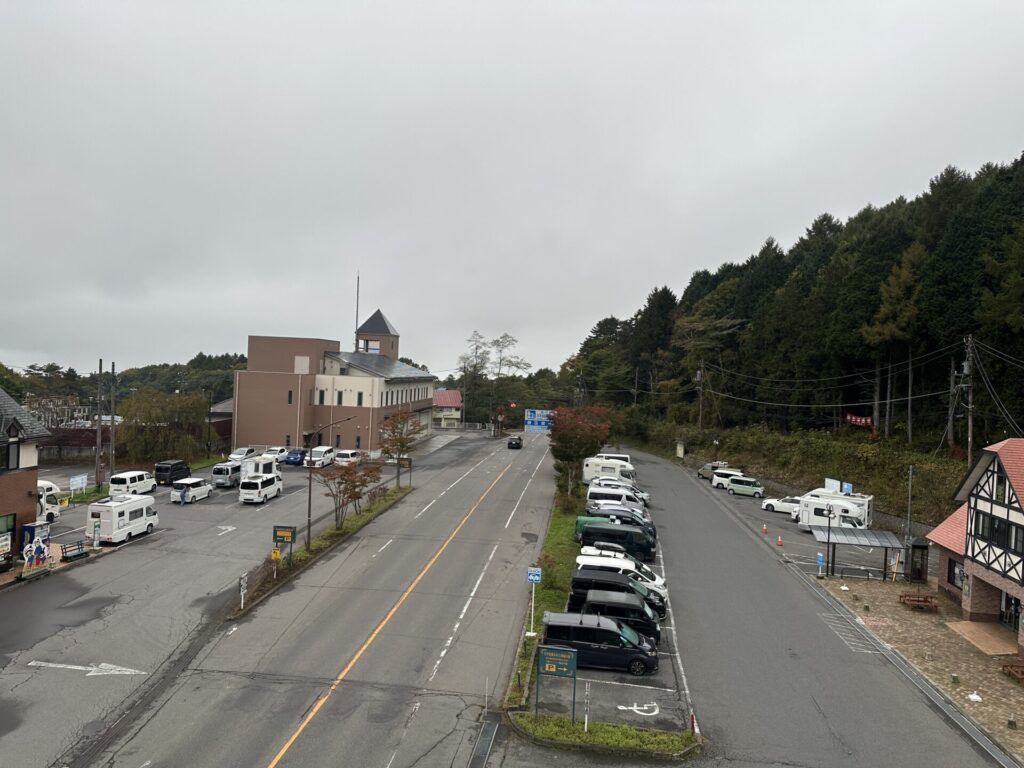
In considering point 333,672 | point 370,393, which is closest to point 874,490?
point 333,672

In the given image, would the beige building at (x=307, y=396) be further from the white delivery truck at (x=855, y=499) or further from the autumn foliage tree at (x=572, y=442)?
the white delivery truck at (x=855, y=499)

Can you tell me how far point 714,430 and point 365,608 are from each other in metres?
44.7

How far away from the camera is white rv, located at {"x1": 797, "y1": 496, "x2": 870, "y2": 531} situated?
109 feet

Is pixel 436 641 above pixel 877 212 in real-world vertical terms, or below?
below

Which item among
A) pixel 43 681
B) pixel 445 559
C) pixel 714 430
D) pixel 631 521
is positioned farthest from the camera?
pixel 714 430

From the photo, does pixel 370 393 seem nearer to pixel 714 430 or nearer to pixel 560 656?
pixel 714 430

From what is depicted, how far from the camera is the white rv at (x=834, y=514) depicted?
33.2m

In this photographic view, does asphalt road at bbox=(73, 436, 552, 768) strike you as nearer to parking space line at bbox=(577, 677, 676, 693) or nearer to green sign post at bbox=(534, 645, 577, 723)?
green sign post at bbox=(534, 645, 577, 723)

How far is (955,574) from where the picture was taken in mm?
22891

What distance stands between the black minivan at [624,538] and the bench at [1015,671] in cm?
1152

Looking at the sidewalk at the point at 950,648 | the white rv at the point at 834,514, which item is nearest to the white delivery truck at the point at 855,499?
the white rv at the point at 834,514

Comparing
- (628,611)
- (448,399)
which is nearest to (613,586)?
(628,611)

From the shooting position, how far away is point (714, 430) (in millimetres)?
57750

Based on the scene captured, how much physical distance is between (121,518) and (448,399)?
217ft
